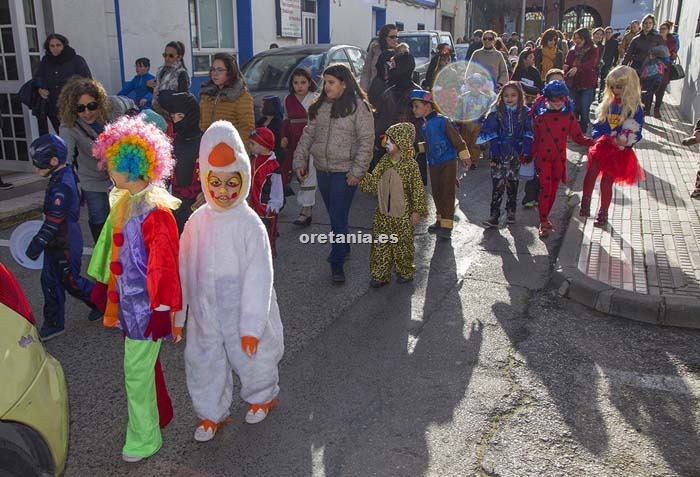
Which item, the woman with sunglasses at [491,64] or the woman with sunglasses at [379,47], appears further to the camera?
the woman with sunglasses at [491,64]

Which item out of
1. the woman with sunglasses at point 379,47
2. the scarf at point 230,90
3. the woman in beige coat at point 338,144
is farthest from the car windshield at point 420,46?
the woman in beige coat at point 338,144

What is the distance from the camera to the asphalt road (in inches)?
124

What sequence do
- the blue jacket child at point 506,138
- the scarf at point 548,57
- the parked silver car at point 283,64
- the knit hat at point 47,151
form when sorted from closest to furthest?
1. the knit hat at point 47,151
2. the blue jacket child at point 506,138
3. the parked silver car at point 283,64
4. the scarf at point 548,57

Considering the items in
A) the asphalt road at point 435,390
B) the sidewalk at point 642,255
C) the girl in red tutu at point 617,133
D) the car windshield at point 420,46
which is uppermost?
the car windshield at point 420,46

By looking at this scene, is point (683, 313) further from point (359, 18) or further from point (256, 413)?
point (359, 18)

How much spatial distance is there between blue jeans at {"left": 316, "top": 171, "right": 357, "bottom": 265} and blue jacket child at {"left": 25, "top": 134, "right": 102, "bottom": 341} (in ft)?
6.58

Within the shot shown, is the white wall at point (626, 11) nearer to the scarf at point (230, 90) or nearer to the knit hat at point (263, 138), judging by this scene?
the scarf at point (230, 90)

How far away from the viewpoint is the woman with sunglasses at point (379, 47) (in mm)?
9172

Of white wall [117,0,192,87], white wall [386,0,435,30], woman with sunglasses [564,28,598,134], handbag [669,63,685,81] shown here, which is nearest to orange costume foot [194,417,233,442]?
white wall [117,0,192,87]

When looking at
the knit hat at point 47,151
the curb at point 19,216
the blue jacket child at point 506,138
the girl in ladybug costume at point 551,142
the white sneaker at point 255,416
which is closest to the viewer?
the white sneaker at point 255,416

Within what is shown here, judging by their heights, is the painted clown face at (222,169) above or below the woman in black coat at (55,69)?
below

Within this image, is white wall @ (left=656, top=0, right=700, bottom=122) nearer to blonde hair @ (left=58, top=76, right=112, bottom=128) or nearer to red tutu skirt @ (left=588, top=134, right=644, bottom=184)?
red tutu skirt @ (left=588, top=134, right=644, bottom=184)

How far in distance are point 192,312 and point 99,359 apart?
1.38 m

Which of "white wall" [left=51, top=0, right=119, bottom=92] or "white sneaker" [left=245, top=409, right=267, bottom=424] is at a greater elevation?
"white wall" [left=51, top=0, right=119, bottom=92]
